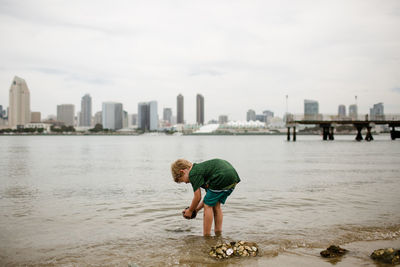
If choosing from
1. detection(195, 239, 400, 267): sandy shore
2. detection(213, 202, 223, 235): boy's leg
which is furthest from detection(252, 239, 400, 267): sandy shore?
detection(213, 202, 223, 235): boy's leg

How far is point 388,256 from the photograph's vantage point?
520 cm

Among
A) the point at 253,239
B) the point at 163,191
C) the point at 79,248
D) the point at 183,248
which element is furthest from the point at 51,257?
the point at 163,191

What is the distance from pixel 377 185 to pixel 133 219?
32.1ft

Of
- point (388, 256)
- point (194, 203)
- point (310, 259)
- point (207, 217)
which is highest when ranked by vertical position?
point (194, 203)

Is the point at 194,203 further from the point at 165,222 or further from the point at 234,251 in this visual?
the point at 165,222

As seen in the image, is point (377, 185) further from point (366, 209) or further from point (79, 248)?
point (79, 248)

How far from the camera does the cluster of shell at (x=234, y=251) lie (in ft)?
18.3

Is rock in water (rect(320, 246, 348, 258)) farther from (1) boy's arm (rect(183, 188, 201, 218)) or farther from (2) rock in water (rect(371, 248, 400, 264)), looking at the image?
(1) boy's arm (rect(183, 188, 201, 218))

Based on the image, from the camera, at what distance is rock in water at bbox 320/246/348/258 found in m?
5.57

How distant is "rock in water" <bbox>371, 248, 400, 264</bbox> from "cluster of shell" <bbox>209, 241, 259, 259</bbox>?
1.73 metres

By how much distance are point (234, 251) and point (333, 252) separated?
1.51 meters

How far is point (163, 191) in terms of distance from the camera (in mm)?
13102

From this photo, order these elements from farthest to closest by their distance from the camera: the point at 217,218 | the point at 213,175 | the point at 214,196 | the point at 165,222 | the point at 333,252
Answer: the point at 165,222 < the point at 217,218 < the point at 214,196 < the point at 213,175 < the point at 333,252

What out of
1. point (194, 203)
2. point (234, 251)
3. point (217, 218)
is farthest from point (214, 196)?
point (234, 251)
